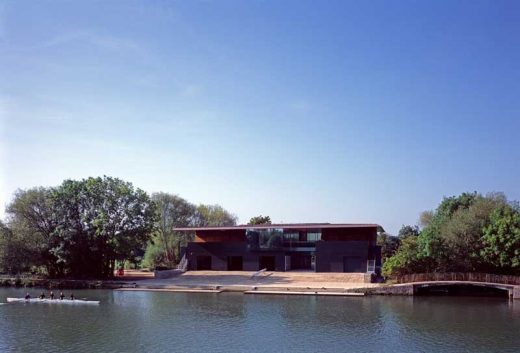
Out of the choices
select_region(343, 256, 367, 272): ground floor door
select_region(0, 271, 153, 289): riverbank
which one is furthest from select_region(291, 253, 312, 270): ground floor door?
select_region(0, 271, 153, 289): riverbank

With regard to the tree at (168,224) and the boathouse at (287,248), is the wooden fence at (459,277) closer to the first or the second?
the boathouse at (287,248)

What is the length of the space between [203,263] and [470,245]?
3058cm

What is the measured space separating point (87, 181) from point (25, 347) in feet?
111

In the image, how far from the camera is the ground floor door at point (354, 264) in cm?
5456

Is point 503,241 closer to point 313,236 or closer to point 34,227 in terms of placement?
point 313,236

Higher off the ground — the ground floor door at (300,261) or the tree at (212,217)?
the tree at (212,217)

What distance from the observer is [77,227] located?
185 ft

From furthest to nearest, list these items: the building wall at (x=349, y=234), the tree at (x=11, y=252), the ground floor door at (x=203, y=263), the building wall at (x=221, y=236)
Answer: the building wall at (x=221, y=236), the ground floor door at (x=203, y=263), the building wall at (x=349, y=234), the tree at (x=11, y=252)

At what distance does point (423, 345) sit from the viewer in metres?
26.5

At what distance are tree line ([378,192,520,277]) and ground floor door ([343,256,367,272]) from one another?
3286mm

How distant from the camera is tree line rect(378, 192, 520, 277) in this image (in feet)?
143

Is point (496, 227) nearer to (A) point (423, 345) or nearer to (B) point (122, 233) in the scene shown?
(A) point (423, 345)

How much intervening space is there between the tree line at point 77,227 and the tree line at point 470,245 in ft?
92.3

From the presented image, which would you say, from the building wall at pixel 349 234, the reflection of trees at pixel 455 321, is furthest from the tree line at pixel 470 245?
the building wall at pixel 349 234
